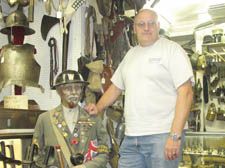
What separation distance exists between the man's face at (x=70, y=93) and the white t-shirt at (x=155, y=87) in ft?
2.18

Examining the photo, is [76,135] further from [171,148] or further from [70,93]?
[171,148]

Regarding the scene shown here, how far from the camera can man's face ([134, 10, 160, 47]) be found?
8.68 feet

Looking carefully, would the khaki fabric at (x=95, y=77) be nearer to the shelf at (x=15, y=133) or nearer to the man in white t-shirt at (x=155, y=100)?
the shelf at (x=15, y=133)

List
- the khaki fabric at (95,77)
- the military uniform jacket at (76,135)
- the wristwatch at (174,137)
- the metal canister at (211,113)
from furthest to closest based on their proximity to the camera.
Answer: the metal canister at (211,113), the khaki fabric at (95,77), the military uniform jacket at (76,135), the wristwatch at (174,137)

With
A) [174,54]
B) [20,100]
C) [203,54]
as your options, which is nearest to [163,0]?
[203,54]

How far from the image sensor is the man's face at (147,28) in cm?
264

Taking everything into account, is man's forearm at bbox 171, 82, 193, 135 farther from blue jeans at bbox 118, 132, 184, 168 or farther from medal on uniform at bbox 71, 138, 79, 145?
medal on uniform at bbox 71, 138, 79, 145

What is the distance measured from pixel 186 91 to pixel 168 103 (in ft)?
0.55

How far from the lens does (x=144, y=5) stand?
6.41 m

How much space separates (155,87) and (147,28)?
50cm

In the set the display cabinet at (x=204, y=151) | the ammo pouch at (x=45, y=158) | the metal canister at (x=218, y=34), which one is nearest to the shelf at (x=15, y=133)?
the ammo pouch at (x=45, y=158)

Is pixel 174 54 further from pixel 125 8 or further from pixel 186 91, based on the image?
pixel 125 8

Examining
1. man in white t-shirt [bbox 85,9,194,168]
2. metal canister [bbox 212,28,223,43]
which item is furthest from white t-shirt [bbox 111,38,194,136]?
metal canister [bbox 212,28,223,43]

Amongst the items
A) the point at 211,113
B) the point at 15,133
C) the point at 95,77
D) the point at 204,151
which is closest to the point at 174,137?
the point at 15,133
